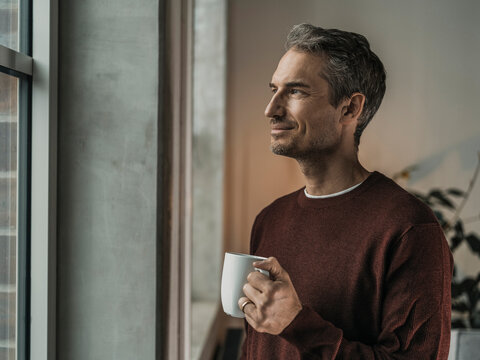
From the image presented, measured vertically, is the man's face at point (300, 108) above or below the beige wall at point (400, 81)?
below

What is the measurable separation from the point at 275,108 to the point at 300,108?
4cm

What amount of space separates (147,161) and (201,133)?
1.87 m

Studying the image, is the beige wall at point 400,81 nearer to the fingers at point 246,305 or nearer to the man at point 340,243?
the man at point 340,243

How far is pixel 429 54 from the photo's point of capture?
2877mm

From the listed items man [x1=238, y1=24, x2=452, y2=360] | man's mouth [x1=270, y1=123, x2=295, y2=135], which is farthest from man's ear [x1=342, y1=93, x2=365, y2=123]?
man's mouth [x1=270, y1=123, x2=295, y2=135]

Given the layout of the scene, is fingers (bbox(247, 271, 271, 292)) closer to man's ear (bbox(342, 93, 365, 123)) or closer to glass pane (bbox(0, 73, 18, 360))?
man's ear (bbox(342, 93, 365, 123))

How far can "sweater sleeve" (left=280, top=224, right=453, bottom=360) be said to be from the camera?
0.72 meters

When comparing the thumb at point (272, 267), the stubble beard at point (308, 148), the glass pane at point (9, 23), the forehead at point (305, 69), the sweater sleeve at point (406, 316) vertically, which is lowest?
the sweater sleeve at point (406, 316)

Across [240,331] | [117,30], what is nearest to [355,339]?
[117,30]

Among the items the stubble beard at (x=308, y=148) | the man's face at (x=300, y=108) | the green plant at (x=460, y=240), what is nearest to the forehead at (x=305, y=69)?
the man's face at (x=300, y=108)

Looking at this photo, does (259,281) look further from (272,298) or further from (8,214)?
(8,214)

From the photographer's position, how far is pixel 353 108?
0.87 m

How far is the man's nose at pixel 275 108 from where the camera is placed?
0.82 m

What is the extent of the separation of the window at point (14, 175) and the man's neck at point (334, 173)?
52cm
